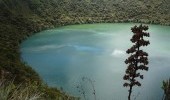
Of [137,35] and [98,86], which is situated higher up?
[137,35]

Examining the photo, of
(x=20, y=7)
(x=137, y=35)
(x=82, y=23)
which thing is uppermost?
(x=137, y=35)

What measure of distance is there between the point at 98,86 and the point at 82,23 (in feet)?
391

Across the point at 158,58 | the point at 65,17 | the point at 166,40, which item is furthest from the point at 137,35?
the point at 65,17

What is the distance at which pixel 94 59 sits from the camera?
97.4 meters

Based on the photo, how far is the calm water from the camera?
215 ft

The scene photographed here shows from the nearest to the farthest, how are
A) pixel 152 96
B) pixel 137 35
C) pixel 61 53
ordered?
pixel 137 35 < pixel 152 96 < pixel 61 53

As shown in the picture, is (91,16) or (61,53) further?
(91,16)

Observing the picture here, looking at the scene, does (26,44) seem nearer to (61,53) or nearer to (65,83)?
(61,53)

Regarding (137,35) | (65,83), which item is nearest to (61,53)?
(65,83)

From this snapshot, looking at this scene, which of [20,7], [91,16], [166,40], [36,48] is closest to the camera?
[36,48]

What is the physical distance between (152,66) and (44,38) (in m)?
62.0

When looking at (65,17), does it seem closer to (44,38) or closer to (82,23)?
(82,23)

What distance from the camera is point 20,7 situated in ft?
565

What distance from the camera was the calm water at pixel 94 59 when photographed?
65.6m
